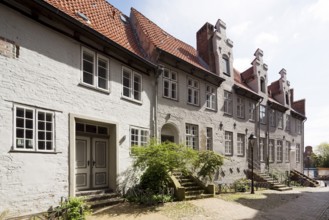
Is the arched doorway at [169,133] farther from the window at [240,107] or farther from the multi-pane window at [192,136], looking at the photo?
the window at [240,107]

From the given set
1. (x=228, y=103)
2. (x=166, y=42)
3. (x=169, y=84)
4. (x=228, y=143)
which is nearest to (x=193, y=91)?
(x=169, y=84)

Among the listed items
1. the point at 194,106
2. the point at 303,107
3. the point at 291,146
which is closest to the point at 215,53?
the point at 194,106

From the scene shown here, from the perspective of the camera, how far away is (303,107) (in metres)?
34.7

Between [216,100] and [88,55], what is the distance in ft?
33.9

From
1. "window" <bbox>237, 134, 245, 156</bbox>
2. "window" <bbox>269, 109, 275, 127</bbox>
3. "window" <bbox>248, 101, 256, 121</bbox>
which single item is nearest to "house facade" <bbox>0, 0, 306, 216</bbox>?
"window" <bbox>237, 134, 245, 156</bbox>

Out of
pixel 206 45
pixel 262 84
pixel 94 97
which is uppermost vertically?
pixel 206 45

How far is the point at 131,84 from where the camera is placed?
12562 millimetres

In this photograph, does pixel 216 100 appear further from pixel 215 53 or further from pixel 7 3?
pixel 7 3

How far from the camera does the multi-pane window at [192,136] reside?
52.8ft

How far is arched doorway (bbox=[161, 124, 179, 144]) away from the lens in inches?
588

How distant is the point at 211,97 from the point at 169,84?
428 cm

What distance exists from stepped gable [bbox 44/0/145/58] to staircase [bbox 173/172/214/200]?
6.76 meters

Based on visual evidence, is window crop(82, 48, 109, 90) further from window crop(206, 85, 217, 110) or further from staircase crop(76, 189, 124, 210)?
window crop(206, 85, 217, 110)

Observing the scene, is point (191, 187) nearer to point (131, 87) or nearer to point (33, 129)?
point (131, 87)
